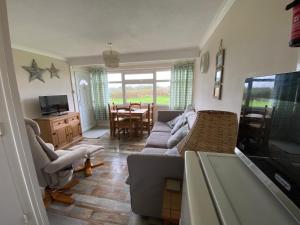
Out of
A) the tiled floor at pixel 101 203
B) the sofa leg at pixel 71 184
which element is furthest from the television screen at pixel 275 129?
the sofa leg at pixel 71 184

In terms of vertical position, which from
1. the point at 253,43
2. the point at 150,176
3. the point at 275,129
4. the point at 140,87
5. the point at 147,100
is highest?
the point at 253,43

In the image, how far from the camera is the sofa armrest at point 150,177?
52.7 inches

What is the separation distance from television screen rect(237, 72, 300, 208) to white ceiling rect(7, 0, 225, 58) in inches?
56.8

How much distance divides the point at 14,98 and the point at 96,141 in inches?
119

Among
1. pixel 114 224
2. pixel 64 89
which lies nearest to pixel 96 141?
pixel 64 89

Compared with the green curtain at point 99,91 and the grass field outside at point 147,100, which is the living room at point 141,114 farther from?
the grass field outside at point 147,100

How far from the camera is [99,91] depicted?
5.07 m

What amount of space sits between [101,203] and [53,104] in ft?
9.32

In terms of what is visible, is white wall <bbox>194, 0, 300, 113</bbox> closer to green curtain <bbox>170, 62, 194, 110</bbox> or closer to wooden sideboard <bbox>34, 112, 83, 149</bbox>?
green curtain <bbox>170, 62, 194, 110</bbox>

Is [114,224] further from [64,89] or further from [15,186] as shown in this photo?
[64,89]

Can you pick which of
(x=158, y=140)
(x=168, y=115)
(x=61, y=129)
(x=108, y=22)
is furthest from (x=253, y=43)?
(x=61, y=129)

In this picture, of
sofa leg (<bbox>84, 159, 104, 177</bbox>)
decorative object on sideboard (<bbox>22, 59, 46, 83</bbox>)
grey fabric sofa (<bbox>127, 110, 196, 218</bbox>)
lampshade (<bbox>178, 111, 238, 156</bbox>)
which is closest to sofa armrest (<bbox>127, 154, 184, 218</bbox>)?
grey fabric sofa (<bbox>127, 110, 196, 218</bbox>)

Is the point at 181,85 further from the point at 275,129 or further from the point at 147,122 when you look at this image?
the point at 275,129

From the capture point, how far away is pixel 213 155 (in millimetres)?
876
